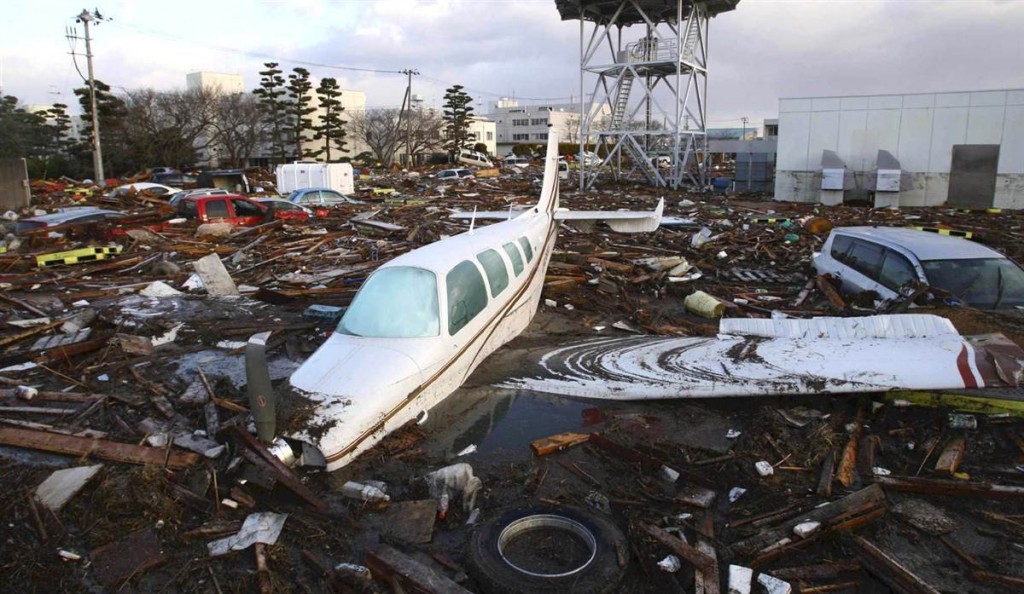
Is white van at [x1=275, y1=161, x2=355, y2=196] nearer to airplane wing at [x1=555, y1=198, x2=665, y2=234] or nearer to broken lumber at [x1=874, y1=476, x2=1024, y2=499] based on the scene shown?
airplane wing at [x1=555, y1=198, x2=665, y2=234]

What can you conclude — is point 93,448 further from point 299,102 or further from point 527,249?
point 299,102

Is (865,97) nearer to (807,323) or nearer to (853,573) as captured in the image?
(807,323)

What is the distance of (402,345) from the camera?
6.39 m

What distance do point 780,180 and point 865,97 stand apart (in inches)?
215

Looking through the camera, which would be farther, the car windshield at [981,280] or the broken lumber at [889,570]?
the car windshield at [981,280]

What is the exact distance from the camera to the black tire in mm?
4137

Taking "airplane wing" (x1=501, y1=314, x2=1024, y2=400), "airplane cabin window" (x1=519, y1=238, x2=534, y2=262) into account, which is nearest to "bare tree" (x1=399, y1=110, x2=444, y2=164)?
"airplane cabin window" (x1=519, y1=238, x2=534, y2=262)

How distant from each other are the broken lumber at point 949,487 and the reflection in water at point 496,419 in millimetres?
2998

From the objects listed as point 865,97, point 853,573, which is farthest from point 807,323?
point 865,97

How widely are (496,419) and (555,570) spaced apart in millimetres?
2685

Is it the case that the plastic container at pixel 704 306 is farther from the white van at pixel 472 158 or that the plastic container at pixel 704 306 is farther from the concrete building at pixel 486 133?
the concrete building at pixel 486 133

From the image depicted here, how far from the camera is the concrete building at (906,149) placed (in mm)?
28297

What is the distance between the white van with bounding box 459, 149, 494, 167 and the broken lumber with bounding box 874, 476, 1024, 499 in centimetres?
6995

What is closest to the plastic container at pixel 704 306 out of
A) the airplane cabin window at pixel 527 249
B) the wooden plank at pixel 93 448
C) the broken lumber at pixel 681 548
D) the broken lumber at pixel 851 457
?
the airplane cabin window at pixel 527 249
